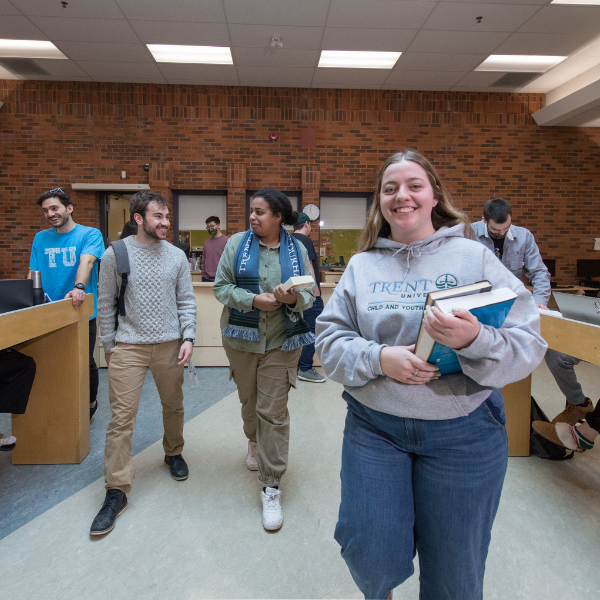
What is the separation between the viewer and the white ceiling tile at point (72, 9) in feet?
15.1

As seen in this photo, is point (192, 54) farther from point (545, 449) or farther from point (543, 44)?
point (545, 449)

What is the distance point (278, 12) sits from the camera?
188 inches

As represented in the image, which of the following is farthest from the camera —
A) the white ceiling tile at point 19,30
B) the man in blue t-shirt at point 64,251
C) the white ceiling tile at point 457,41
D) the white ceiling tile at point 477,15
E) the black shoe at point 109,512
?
the white ceiling tile at point 457,41

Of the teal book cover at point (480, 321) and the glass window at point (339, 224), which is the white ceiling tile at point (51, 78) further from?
the teal book cover at point (480, 321)

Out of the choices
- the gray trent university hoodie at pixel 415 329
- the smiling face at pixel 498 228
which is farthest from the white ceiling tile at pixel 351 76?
the gray trent university hoodie at pixel 415 329

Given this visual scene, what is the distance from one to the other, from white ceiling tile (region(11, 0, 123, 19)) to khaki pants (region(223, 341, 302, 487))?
4708 mm

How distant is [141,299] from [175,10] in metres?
4.23

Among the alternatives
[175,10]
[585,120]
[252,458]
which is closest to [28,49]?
[175,10]

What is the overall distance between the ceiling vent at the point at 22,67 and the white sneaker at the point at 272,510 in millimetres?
6935

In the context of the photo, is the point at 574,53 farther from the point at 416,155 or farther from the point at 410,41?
the point at 416,155

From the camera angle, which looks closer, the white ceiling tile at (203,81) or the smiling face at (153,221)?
the smiling face at (153,221)

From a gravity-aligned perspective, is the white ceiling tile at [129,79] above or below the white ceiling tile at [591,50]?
below

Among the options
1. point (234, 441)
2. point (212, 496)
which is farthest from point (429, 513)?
point (234, 441)

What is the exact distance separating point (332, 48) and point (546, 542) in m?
5.88
